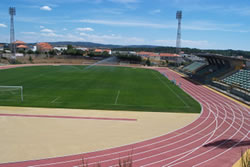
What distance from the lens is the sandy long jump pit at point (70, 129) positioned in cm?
1105

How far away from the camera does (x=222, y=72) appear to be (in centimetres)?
3691

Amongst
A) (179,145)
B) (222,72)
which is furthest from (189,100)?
(222,72)

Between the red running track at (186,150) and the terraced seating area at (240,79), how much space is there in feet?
41.1

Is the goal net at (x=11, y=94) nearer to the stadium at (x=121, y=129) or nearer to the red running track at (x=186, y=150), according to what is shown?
the stadium at (x=121, y=129)

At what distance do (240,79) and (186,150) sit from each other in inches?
918

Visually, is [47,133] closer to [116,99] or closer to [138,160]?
[138,160]

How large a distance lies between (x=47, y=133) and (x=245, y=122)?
14731mm

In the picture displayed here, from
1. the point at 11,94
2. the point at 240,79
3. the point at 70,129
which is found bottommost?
the point at 70,129

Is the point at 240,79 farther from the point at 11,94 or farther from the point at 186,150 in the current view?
the point at 11,94

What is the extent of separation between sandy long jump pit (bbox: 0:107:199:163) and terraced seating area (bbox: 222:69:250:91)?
14166 mm

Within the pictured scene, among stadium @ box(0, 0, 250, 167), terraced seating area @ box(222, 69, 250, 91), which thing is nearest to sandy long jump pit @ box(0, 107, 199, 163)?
stadium @ box(0, 0, 250, 167)

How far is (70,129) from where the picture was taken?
13.8m

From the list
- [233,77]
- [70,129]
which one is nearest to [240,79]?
[233,77]

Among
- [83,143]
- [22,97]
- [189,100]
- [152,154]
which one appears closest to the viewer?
[152,154]
